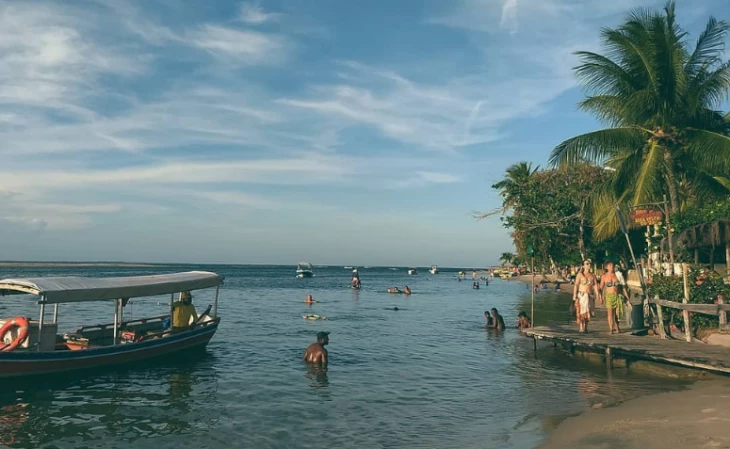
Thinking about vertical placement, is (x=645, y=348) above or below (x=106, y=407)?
above

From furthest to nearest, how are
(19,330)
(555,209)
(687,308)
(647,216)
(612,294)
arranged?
1. (555,209)
2. (647,216)
3. (612,294)
4. (687,308)
5. (19,330)

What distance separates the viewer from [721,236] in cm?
1978

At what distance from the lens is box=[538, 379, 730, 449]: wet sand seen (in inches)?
396

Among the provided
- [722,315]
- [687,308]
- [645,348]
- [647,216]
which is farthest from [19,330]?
[647,216]

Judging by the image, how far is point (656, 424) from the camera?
11.2m

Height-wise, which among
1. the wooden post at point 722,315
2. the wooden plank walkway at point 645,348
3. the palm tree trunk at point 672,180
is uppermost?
the palm tree trunk at point 672,180

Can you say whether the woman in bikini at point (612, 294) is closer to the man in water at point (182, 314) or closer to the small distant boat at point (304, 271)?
the man in water at point (182, 314)

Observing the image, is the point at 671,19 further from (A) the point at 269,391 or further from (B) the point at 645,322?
(A) the point at 269,391

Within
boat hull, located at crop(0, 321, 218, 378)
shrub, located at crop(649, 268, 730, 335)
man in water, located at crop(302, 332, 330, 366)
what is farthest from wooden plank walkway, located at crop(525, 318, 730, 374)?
boat hull, located at crop(0, 321, 218, 378)

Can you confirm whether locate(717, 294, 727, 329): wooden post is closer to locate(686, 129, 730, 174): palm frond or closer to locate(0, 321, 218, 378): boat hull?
locate(686, 129, 730, 174): palm frond

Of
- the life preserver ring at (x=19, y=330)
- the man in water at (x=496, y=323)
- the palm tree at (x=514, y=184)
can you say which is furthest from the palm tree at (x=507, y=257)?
the life preserver ring at (x=19, y=330)

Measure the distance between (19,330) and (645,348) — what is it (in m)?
18.4

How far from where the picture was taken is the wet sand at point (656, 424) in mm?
10070

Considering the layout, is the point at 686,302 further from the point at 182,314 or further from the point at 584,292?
the point at 182,314
